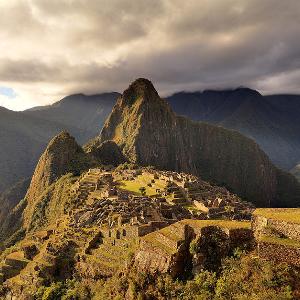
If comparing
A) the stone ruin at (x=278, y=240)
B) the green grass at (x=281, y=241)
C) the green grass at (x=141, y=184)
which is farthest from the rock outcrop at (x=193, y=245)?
the green grass at (x=141, y=184)

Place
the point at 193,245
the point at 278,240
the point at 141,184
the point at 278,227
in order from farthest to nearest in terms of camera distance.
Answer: the point at 141,184 < the point at 193,245 < the point at 278,227 < the point at 278,240

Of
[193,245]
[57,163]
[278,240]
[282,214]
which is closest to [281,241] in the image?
[278,240]

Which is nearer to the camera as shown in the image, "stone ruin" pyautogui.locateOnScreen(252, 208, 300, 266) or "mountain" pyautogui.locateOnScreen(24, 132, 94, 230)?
"stone ruin" pyautogui.locateOnScreen(252, 208, 300, 266)

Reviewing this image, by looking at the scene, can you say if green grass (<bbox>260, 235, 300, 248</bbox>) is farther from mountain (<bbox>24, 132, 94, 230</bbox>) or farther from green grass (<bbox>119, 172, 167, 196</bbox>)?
mountain (<bbox>24, 132, 94, 230</bbox>)

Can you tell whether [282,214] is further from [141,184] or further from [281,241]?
[141,184]

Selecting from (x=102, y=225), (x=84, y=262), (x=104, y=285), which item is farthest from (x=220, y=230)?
(x=102, y=225)

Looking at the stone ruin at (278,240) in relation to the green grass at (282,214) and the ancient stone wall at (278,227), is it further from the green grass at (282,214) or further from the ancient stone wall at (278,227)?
the green grass at (282,214)

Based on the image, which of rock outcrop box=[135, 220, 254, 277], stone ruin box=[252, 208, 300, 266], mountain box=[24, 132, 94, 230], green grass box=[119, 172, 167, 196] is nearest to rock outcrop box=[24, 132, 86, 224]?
mountain box=[24, 132, 94, 230]

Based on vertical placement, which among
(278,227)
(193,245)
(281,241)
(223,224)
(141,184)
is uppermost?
(278,227)

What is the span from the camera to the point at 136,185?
9100 cm

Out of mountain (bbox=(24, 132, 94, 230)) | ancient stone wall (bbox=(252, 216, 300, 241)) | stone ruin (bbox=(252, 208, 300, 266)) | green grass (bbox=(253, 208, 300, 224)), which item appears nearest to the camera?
stone ruin (bbox=(252, 208, 300, 266))

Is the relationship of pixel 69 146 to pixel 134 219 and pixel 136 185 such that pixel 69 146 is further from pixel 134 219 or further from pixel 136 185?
pixel 134 219

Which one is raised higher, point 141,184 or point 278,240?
point 278,240

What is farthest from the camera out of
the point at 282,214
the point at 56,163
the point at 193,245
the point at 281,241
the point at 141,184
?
the point at 56,163
